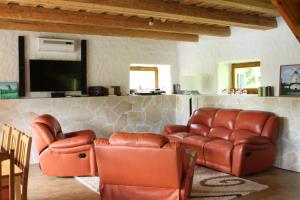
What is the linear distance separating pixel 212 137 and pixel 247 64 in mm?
1870

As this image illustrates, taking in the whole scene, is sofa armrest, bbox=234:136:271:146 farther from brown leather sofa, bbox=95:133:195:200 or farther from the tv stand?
the tv stand

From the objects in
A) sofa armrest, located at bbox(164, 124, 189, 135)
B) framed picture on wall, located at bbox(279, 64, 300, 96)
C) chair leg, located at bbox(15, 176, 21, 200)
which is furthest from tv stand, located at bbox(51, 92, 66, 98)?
framed picture on wall, located at bbox(279, 64, 300, 96)

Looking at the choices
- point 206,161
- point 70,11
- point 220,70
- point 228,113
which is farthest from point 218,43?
point 70,11

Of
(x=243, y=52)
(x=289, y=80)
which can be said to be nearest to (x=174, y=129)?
(x=243, y=52)

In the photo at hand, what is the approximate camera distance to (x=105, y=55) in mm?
6930

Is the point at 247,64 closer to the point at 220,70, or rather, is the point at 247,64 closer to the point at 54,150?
the point at 220,70

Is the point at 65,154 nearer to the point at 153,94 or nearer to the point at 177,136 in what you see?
the point at 177,136

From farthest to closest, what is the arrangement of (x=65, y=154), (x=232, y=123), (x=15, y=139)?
1. (x=232, y=123)
2. (x=65, y=154)
3. (x=15, y=139)

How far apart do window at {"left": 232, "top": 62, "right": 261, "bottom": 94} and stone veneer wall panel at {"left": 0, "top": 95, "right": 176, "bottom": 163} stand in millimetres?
1577

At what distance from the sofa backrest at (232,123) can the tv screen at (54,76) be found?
8.37 ft

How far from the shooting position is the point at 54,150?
493cm

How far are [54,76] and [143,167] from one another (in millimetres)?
3559

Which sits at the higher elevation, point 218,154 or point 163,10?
point 163,10

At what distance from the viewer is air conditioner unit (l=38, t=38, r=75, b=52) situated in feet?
20.2
